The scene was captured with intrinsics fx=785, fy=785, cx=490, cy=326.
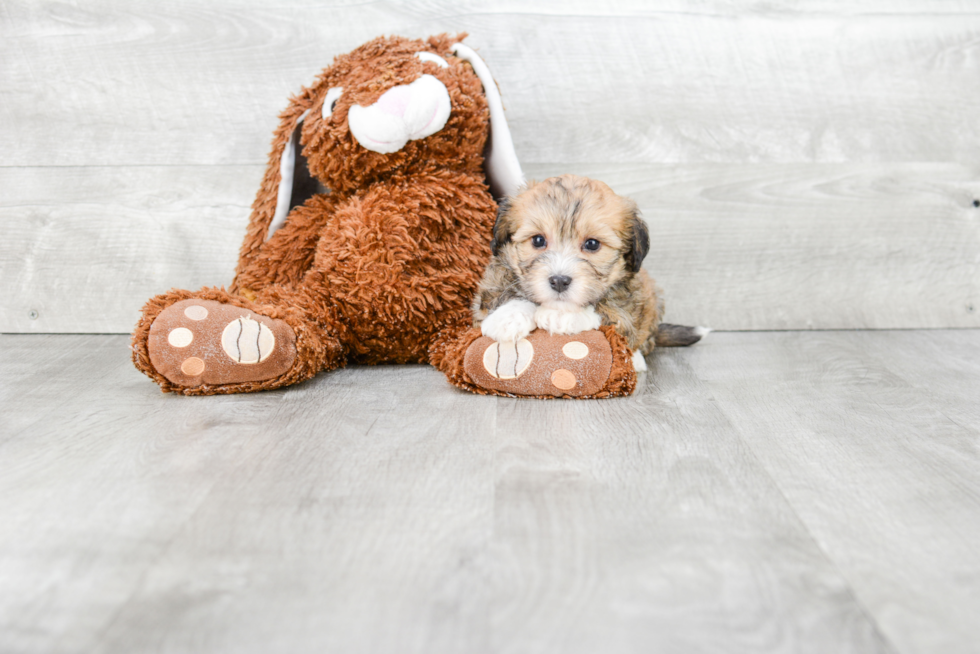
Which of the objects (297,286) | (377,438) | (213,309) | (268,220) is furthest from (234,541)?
(268,220)

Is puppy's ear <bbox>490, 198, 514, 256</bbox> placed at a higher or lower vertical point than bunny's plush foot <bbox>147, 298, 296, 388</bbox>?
higher

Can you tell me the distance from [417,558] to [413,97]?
120cm

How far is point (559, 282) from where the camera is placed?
172 cm

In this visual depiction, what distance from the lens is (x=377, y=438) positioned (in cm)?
151

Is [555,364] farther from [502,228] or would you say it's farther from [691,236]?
[691,236]

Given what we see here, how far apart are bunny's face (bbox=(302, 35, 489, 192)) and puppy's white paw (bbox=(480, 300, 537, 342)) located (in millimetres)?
478

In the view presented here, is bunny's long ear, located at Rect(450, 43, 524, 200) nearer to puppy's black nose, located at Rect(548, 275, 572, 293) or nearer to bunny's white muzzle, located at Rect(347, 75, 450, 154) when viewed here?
bunny's white muzzle, located at Rect(347, 75, 450, 154)

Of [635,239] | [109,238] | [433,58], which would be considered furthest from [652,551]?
[109,238]

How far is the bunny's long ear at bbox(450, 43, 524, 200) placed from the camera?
81.7 inches

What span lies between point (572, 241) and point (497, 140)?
0.49 metres

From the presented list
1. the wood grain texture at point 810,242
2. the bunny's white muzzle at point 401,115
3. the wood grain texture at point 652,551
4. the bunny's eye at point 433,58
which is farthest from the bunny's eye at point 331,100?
the wood grain texture at point 652,551

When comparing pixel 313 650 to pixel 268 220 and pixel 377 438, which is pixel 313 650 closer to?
pixel 377 438

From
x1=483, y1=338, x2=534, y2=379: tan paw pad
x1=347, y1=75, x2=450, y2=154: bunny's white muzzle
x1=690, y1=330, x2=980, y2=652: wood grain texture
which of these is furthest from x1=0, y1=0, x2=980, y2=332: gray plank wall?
x1=483, y1=338, x2=534, y2=379: tan paw pad

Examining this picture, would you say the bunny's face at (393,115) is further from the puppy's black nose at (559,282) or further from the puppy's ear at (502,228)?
the puppy's black nose at (559,282)
